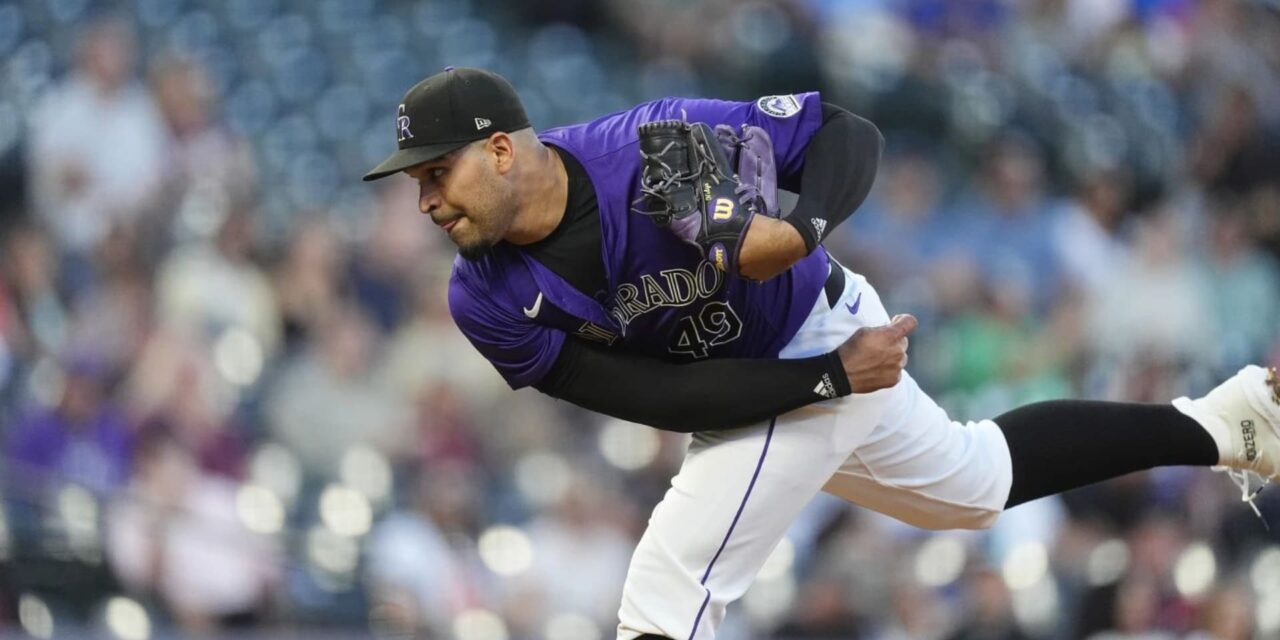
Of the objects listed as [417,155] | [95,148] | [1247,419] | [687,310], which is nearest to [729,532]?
[687,310]

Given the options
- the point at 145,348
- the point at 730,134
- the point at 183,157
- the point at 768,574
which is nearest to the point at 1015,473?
the point at 730,134

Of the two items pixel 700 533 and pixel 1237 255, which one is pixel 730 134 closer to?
pixel 700 533

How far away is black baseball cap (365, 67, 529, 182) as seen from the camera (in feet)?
14.2

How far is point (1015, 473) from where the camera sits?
500cm

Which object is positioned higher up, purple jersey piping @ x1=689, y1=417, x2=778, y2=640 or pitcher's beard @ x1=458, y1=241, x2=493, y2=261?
pitcher's beard @ x1=458, y1=241, x2=493, y2=261

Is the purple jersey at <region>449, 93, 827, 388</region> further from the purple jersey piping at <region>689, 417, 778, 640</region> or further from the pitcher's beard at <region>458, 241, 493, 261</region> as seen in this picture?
the purple jersey piping at <region>689, 417, 778, 640</region>

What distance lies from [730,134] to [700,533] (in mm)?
974

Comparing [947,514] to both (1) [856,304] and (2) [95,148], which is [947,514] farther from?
(2) [95,148]

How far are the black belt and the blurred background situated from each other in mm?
2848

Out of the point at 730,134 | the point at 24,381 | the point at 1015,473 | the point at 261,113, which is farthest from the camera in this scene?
the point at 261,113

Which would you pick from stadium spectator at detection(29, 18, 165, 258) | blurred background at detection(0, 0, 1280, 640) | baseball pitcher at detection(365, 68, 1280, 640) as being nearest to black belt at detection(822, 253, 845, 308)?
→ baseball pitcher at detection(365, 68, 1280, 640)

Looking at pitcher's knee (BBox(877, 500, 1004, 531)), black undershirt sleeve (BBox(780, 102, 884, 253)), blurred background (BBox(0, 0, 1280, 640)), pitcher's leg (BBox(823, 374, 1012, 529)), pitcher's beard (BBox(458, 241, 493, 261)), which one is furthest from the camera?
blurred background (BBox(0, 0, 1280, 640))

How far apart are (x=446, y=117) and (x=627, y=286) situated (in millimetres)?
601

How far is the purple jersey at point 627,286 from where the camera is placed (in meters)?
4.53
